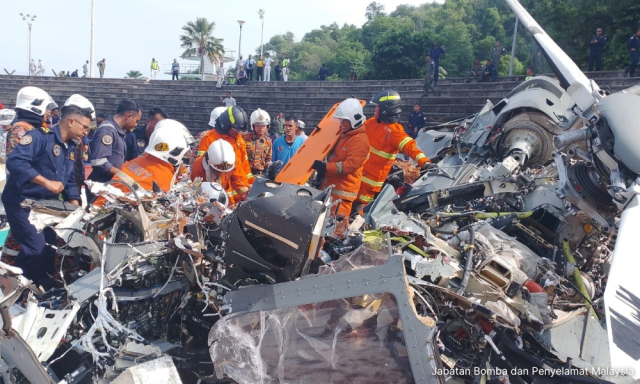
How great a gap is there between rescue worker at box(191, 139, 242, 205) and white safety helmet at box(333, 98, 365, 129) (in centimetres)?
123

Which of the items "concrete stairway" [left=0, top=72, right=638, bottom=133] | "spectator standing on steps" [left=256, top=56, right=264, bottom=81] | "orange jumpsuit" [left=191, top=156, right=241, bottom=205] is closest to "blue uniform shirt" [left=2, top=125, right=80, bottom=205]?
"orange jumpsuit" [left=191, top=156, right=241, bottom=205]

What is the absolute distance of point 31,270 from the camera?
4.21 m

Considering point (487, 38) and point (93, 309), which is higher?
point (487, 38)

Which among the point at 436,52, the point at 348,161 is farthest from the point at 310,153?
the point at 436,52

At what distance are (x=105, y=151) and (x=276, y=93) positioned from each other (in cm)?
1610

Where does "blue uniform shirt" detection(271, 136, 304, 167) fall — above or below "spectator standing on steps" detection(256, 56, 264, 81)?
below

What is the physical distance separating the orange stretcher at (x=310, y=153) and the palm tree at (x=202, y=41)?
33.3m

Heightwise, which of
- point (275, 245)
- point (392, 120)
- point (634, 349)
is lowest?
point (634, 349)

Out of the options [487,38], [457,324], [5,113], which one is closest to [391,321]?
[457,324]

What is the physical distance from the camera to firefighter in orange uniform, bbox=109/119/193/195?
172 inches

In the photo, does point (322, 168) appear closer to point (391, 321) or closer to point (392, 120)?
point (392, 120)

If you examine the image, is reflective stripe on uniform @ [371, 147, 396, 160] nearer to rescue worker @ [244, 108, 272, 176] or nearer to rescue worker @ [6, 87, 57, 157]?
rescue worker @ [244, 108, 272, 176]

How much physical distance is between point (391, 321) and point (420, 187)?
3722 millimetres

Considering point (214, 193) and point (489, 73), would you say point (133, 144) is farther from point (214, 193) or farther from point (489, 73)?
point (489, 73)
